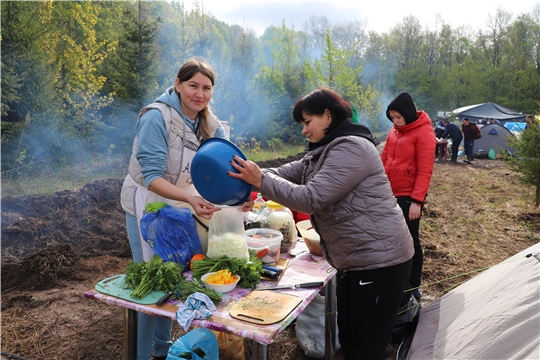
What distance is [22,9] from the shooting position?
9.52 m

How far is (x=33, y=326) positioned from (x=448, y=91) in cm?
4572

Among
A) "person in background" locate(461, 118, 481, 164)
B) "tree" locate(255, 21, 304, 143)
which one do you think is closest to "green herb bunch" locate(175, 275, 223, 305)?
"person in background" locate(461, 118, 481, 164)

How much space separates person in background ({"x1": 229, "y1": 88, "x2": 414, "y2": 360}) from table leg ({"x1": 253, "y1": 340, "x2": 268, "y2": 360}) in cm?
62

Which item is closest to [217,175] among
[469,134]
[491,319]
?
[491,319]

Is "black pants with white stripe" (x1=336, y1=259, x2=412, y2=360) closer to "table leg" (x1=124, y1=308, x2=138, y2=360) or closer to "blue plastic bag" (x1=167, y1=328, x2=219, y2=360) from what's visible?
"blue plastic bag" (x1=167, y1=328, x2=219, y2=360)

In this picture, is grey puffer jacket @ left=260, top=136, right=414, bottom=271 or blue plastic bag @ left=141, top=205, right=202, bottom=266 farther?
blue plastic bag @ left=141, top=205, right=202, bottom=266

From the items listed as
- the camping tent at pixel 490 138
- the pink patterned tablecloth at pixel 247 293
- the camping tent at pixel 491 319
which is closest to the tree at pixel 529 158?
the camping tent at pixel 491 319

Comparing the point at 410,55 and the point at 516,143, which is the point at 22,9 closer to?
the point at 516,143

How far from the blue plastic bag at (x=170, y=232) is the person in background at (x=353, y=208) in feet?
1.64

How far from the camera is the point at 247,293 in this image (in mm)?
1993

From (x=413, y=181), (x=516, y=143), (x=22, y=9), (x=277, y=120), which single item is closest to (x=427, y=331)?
(x=413, y=181)

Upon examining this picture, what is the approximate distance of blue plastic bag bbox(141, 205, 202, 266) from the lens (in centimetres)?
215

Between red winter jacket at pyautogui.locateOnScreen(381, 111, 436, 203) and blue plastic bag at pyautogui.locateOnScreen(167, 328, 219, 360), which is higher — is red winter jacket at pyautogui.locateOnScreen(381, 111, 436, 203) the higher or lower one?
the higher one

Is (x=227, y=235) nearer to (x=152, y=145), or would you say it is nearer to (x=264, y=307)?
→ (x=264, y=307)
